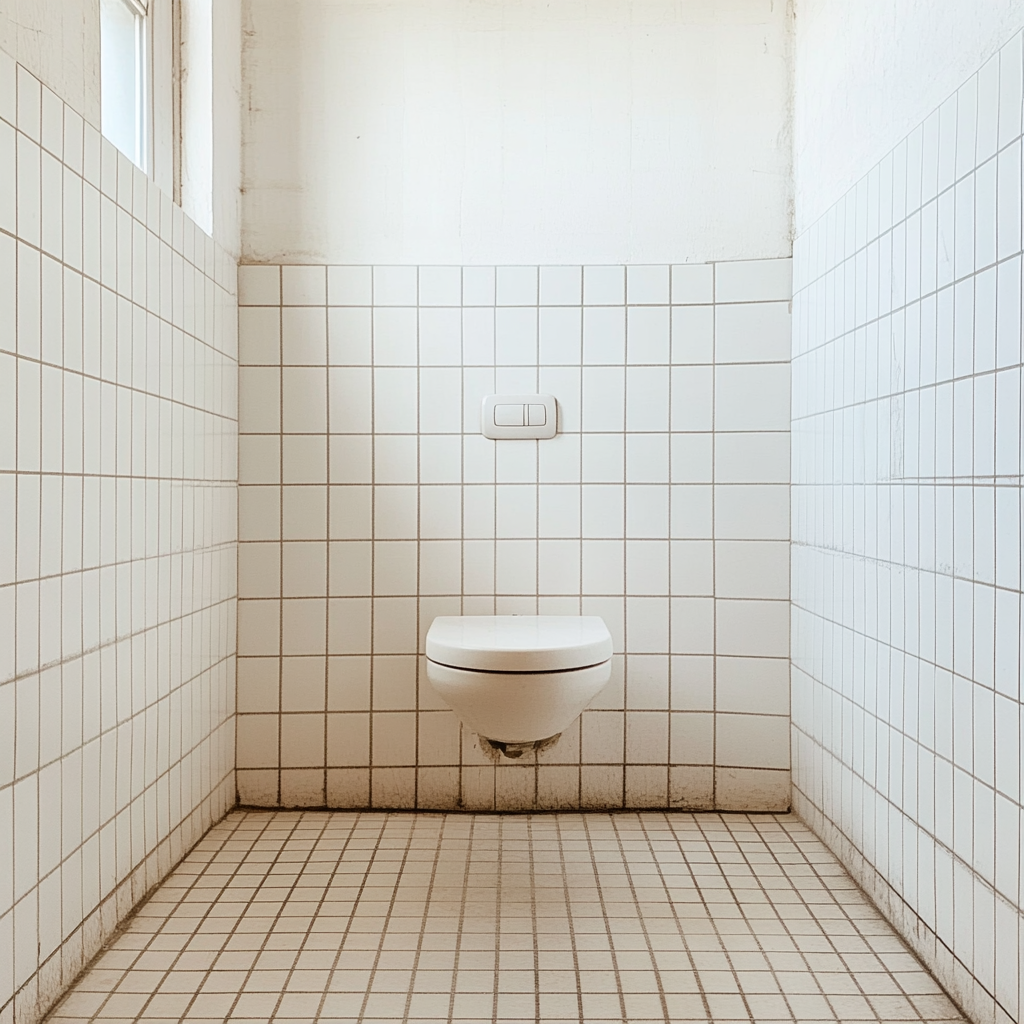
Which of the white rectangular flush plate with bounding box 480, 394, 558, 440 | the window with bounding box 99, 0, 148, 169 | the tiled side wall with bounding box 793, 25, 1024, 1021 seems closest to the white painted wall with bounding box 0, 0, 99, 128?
the window with bounding box 99, 0, 148, 169

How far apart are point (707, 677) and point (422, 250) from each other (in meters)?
1.33

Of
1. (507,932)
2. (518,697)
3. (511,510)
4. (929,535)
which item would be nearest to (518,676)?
(518,697)

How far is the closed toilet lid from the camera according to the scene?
1.97m

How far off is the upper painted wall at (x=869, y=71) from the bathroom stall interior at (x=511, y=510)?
15mm

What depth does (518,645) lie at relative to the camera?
6.61 ft

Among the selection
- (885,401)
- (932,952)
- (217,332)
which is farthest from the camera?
(217,332)

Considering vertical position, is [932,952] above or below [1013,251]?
below

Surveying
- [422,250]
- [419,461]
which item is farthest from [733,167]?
[419,461]

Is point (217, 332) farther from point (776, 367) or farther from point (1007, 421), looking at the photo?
point (1007, 421)

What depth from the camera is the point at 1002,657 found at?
1436 millimetres

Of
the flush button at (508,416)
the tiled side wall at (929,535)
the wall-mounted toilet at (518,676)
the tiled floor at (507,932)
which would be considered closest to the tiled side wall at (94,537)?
the tiled floor at (507,932)

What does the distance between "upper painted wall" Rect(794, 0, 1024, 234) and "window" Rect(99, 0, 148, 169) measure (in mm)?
1542

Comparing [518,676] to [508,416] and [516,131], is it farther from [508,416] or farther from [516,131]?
[516,131]

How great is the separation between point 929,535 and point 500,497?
115 cm
